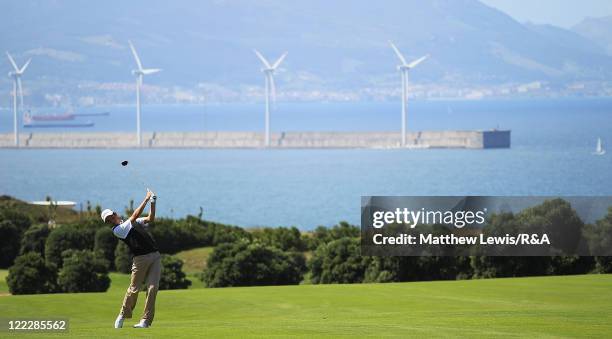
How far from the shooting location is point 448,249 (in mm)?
33625

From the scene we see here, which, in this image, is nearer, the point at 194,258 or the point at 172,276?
the point at 172,276

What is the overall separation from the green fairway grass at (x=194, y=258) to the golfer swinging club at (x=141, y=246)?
31263 millimetres

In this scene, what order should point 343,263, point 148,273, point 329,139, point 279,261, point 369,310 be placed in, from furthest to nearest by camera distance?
point 329,139 < point 279,261 < point 343,263 < point 369,310 < point 148,273

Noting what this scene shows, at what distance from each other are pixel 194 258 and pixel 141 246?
115 ft

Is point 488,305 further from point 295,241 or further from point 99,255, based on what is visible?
point 295,241

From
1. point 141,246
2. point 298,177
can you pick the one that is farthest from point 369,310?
point 298,177

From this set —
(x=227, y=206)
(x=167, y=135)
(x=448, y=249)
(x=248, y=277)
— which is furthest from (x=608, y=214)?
(x=167, y=135)

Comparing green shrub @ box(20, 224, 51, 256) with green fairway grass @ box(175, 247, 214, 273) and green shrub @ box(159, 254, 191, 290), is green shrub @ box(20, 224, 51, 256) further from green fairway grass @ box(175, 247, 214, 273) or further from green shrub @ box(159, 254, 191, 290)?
green shrub @ box(159, 254, 191, 290)

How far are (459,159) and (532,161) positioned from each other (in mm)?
11567

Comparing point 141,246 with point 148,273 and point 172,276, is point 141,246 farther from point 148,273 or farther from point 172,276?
point 172,276

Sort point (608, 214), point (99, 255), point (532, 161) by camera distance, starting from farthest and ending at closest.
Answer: point (532, 161) → point (99, 255) → point (608, 214)

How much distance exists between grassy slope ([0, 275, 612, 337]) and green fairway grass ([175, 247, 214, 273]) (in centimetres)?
1917

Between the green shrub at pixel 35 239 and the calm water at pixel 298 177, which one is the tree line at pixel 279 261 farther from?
the calm water at pixel 298 177

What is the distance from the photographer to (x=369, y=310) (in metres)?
21.6
